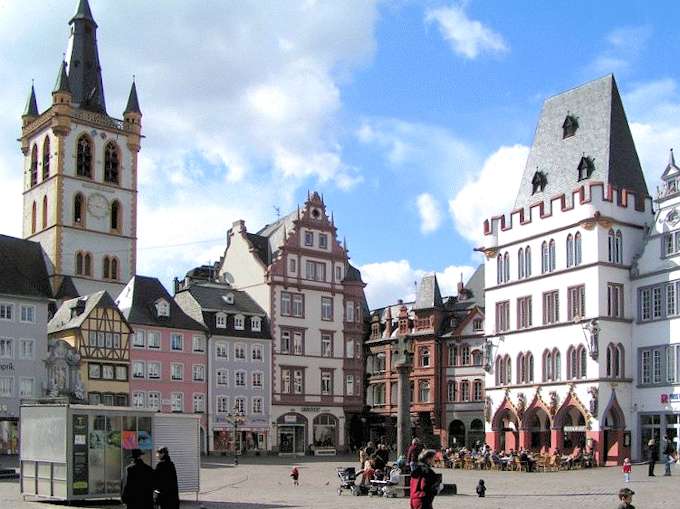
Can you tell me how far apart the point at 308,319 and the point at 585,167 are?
28.7 m

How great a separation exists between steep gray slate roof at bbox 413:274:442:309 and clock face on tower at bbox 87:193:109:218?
26564mm

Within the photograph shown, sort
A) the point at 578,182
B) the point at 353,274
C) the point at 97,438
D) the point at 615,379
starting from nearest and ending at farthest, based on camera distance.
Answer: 1. the point at 97,438
2. the point at 615,379
3. the point at 578,182
4. the point at 353,274

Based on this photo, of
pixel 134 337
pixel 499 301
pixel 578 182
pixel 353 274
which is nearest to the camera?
pixel 578 182

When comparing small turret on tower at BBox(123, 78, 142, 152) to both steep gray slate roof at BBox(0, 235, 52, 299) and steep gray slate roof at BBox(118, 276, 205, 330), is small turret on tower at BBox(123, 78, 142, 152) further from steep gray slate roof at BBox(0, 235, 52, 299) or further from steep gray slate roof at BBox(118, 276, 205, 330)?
steep gray slate roof at BBox(118, 276, 205, 330)

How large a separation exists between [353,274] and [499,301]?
22.1m

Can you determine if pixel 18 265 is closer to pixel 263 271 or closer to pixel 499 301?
pixel 263 271

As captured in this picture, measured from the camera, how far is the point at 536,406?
63.1m

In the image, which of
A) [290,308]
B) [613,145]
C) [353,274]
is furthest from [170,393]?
[613,145]

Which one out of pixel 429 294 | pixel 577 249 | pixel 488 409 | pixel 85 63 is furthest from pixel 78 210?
pixel 577 249

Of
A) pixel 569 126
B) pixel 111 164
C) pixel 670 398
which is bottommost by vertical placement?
pixel 670 398

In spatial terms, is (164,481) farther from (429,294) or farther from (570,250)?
(429,294)

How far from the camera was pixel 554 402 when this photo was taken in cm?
6134

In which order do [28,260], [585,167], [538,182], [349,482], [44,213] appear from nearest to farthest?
[349,482]
[585,167]
[538,182]
[28,260]
[44,213]

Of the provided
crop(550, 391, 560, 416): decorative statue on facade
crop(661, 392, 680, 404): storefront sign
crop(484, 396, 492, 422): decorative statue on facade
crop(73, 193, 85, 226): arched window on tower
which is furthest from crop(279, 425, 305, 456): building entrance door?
crop(661, 392, 680, 404): storefront sign
